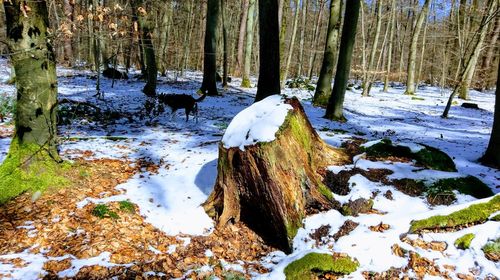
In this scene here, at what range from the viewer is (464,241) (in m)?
3.85

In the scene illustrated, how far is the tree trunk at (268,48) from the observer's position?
27.5ft

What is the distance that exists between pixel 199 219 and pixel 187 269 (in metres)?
1.07

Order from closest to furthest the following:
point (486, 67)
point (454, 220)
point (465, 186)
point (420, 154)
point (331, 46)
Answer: point (454, 220), point (465, 186), point (420, 154), point (331, 46), point (486, 67)

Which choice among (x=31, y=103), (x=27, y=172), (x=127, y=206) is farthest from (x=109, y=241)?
(x=31, y=103)

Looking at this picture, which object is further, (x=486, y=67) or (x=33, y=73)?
(x=486, y=67)

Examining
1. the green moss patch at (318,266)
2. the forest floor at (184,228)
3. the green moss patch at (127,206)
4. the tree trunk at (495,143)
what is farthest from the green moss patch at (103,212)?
the tree trunk at (495,143)

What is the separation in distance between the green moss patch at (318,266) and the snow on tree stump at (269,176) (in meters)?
0.47

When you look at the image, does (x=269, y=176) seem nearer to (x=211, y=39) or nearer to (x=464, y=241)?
(x=464, y=241)

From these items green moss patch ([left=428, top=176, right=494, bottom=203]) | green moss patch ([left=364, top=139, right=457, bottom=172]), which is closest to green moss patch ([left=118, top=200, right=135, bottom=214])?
green moss patch ([left=364, top=139, right=457, bottom=172])

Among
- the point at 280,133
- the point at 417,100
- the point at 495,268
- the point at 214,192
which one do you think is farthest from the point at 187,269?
the point at 417,100

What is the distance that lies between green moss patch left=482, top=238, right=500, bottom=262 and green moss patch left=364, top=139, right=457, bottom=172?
212 cm

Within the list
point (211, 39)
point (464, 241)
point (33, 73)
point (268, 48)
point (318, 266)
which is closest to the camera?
point (318, 266)

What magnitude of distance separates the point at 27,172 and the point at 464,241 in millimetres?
5914

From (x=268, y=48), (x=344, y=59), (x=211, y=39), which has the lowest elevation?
(x=344, y=59)
